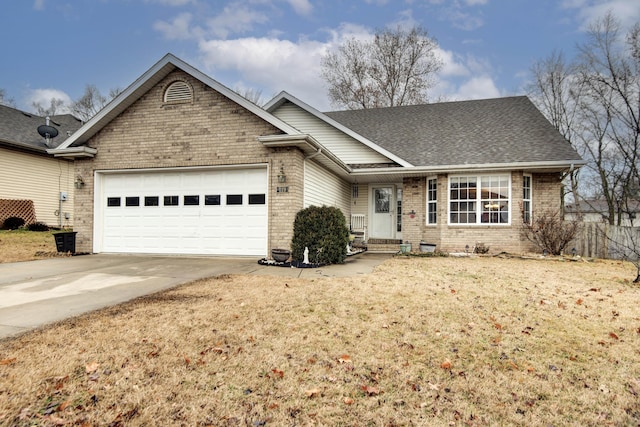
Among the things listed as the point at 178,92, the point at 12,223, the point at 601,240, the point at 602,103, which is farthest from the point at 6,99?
the point at 602,103

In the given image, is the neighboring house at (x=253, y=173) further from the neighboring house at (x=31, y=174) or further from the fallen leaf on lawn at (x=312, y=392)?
the neighboring house at (x=31, y=174)

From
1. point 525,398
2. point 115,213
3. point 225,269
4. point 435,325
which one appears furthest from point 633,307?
point 115,213

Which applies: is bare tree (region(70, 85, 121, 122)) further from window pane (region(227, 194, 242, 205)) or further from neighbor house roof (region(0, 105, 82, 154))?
window pane (region(227, 194, 242, 205))

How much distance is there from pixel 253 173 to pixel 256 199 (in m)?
0.74

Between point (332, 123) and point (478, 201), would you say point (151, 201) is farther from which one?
point (478, 201)

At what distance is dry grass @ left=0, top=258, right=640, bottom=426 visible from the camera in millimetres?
2697

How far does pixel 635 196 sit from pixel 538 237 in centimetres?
1509

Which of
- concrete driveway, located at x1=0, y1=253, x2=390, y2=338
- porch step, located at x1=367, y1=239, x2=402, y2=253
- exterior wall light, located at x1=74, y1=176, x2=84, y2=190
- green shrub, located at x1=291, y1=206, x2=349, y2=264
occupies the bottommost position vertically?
concrete driveway, located at x1=0, y1=253, x2=390, y2=338

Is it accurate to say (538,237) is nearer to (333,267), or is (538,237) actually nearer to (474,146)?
(474,146)

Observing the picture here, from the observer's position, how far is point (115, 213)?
1178 centimetres

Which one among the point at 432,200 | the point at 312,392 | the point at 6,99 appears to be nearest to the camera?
the point at 312,392

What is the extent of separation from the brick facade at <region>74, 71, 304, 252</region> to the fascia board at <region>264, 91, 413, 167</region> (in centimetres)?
411

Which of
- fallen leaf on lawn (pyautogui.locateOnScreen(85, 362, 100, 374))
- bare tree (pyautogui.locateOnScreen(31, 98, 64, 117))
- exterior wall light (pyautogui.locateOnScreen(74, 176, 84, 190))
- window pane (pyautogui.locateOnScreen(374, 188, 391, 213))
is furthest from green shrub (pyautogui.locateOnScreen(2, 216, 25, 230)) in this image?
bare tree (pyautogui.locateOnScreen(31, 98, 64, 117))

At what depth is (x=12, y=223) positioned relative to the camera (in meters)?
16.9
